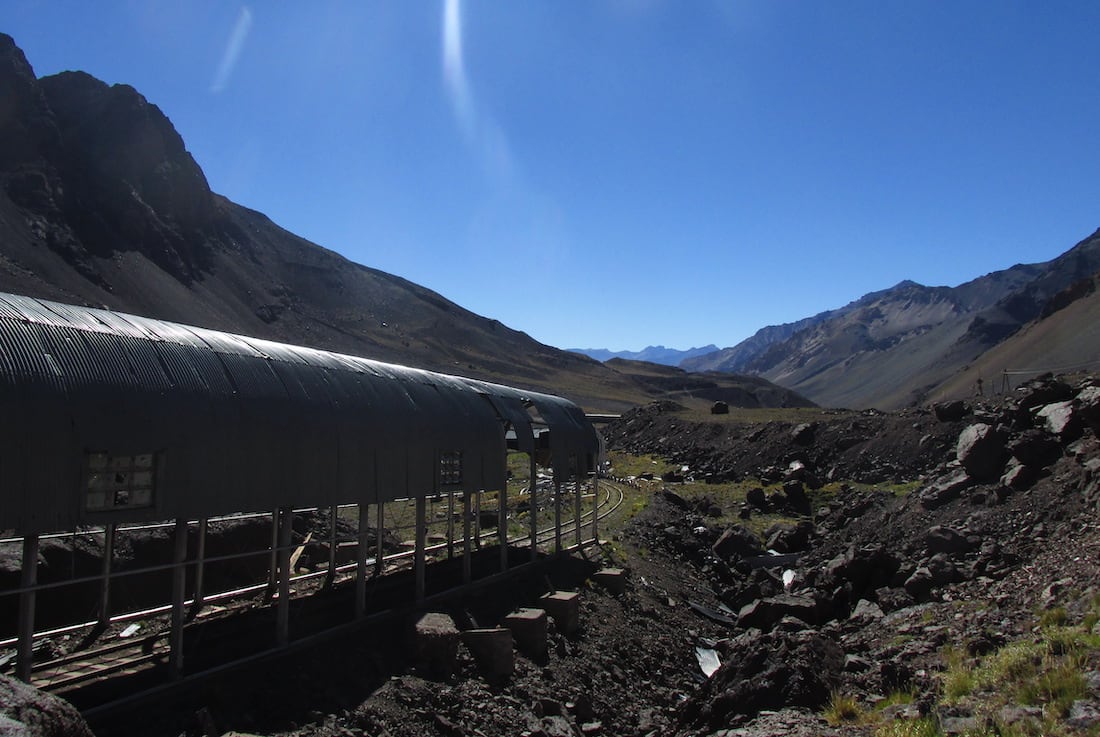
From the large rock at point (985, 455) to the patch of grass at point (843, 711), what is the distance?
15722mm

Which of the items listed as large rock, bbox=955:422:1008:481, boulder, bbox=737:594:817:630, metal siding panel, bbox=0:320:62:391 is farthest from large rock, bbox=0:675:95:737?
large rock, bbox=955:422:1008:481

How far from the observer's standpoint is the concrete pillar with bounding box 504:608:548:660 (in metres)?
16.3

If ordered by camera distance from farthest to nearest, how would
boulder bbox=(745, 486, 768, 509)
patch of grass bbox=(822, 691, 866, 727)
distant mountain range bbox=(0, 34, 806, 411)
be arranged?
distant mountain range bbox=(0, 34, 806, 411) → boulder bbox=(745, 486, 768, 509) → patch of grass bbox=(822, 691, 866, 727)

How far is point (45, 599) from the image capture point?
1532 cm

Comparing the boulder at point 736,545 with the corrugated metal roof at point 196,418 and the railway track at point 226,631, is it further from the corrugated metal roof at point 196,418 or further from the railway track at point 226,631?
the corrugated metal roof at point 196,418

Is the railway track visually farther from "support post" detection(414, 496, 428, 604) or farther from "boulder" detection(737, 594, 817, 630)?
"boulder" detection(737, 594, 817, 630)

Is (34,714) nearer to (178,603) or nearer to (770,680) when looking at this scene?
(178,603)

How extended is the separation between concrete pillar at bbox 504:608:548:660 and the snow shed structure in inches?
87.3

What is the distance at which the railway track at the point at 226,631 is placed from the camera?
11.3m

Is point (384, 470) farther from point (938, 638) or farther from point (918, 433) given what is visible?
point (918, 433)

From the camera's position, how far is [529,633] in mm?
16344

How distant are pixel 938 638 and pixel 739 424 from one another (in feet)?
150

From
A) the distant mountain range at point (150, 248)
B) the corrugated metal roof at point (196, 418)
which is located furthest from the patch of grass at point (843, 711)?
the distant mountain range at point (150, 248)

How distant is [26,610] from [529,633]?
364 inches
